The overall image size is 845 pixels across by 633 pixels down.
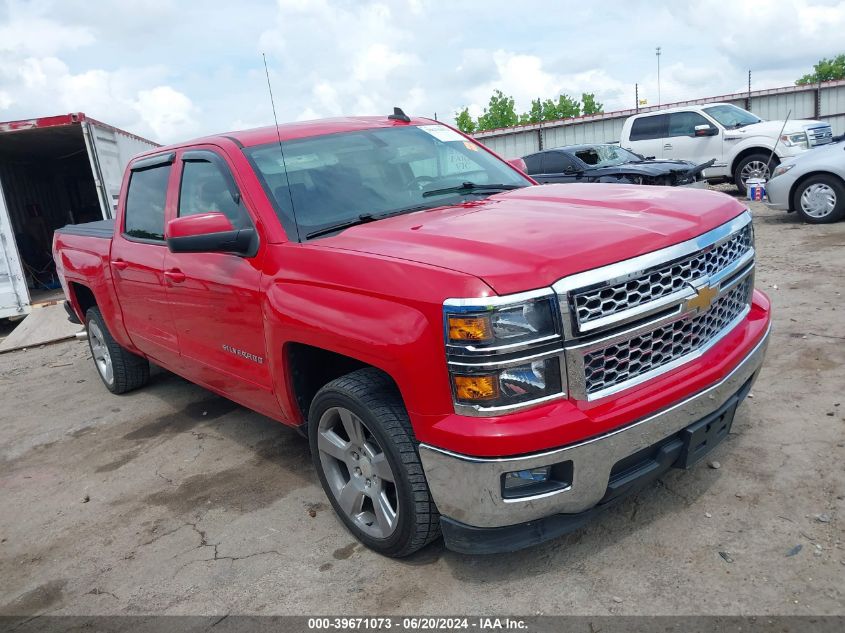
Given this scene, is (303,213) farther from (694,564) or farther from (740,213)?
(694,564)

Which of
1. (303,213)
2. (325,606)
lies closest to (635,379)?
(325,606)

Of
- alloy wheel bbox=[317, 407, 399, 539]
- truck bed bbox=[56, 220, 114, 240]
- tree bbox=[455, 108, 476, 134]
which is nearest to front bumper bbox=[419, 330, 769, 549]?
alloy wheel bbox=[317, 407, 399, 539]

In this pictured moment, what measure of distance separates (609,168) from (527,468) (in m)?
9.33

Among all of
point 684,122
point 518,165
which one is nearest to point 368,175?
point 518,165

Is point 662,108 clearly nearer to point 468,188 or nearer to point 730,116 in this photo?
point 730,116

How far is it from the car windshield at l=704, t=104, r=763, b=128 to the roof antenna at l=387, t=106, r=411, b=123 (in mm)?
11506

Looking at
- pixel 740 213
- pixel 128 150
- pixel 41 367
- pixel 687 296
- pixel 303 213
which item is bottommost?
pixel 41 367

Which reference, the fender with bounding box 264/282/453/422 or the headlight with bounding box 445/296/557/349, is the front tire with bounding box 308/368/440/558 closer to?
the fender with bounding box 264/282/453/422

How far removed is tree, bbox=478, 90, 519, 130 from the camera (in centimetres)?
5994

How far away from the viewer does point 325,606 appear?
270 centimetres

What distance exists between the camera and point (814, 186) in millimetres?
9352

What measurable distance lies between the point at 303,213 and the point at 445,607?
1843 mm

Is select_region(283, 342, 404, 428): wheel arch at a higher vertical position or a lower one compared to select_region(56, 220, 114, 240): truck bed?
A: lower

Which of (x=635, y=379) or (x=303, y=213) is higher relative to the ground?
(x=303, y=213)
